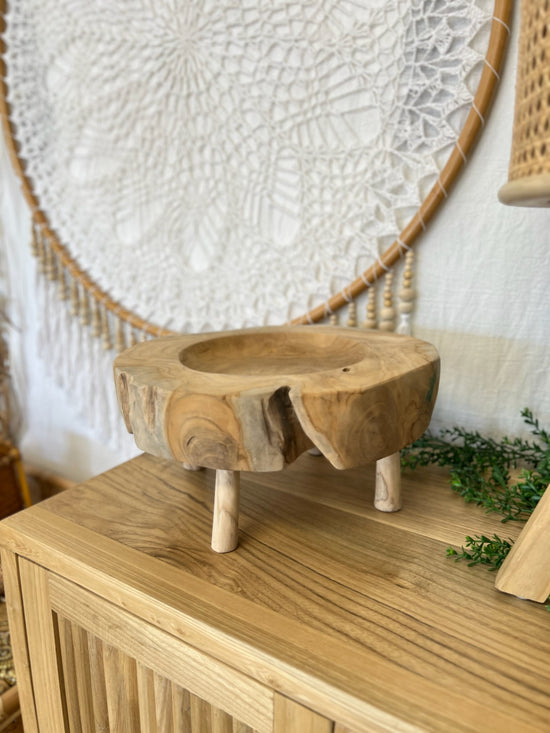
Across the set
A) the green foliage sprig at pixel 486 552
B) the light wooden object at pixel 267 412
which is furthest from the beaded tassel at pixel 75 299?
the green foliage sprig at pixel 486 552

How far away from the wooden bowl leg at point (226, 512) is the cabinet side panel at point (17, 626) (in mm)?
232

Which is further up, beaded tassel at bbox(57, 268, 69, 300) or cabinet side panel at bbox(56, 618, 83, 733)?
beaded tassel at bbox(57, 268, 69, 300)

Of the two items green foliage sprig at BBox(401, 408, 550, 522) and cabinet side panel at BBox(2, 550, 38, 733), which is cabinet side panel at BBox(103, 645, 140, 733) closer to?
cabinet side panel at BBox(2, 550, 38, 733)

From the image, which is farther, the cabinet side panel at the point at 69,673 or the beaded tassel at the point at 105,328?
the beaded tassel at the point at 105,328

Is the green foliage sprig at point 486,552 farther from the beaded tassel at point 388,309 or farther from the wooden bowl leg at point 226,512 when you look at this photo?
the beaded tassel at point 388,309

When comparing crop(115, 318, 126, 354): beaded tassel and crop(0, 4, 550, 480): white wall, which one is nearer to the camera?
crop(0, 4, 550, 480): white wall

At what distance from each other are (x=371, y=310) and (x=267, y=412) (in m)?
0.40

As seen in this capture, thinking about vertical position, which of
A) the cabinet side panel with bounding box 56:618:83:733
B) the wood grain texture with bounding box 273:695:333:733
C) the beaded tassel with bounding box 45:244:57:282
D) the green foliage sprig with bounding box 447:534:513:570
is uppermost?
the beaded tassel with bounding box 45:244:57:282

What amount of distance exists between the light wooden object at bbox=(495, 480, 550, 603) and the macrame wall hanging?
0.39 m

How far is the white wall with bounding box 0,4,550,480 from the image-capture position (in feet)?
2.24

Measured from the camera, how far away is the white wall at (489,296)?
2.24 feet

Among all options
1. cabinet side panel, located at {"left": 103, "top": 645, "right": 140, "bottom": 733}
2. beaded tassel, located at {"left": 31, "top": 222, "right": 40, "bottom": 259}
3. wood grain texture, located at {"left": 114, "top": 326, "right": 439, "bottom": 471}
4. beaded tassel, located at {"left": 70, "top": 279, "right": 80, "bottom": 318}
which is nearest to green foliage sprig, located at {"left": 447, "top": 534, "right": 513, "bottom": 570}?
wood grain texture, located at {"left": 114, "top": 326, "right": 439, "bottom": 471}

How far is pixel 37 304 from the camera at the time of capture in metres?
1.21

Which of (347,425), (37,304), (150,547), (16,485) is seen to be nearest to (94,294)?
(37,304)
